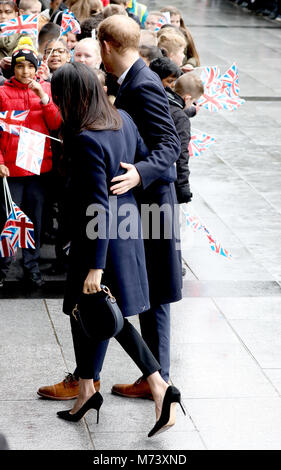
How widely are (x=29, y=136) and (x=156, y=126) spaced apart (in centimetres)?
191

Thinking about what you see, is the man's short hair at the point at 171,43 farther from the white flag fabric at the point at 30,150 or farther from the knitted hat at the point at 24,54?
the white flag fabric at the point at 30,150

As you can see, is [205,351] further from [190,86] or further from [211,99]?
[211,99]

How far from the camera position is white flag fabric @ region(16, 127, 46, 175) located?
6.18 m

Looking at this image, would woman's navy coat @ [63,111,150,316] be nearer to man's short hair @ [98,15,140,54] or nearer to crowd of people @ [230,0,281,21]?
man's short hair @ [98,15,140,54]

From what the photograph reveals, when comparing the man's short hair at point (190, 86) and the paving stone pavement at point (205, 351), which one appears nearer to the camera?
the paving stone pavement at point (205, 351)

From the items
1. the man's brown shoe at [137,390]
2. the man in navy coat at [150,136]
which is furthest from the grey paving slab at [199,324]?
the man in navy coat at [150,136]

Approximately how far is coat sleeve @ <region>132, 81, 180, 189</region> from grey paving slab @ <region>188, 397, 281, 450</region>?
4.25 feet

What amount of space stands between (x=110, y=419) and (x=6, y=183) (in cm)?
224

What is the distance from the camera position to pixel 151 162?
14.5ft

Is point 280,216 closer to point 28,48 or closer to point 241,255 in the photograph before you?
point 241,255

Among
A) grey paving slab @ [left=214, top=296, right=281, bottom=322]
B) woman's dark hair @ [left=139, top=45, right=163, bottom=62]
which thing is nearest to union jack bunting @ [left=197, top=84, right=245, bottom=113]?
woman's dark hair @ [left=139, top=45, right=163, bottom=62]

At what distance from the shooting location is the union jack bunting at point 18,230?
248 inches

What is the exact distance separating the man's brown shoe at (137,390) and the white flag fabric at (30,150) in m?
1.91
